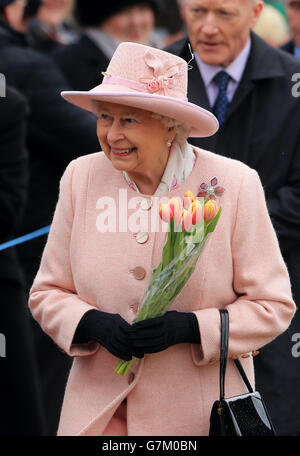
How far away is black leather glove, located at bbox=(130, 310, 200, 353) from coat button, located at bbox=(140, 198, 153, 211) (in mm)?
397

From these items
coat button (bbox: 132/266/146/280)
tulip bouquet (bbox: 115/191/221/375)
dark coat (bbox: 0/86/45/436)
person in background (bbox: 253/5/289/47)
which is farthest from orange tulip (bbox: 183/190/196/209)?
person in background (bbox: 253/5/289/47)

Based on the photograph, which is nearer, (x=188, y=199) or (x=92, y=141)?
(x=188, y=199)

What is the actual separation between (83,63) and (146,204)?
3.02 meters

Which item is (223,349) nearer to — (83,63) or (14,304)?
(14,304)

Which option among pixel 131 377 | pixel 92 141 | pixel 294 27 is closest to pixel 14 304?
pixel 92 141

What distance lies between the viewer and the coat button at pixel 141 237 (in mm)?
3689

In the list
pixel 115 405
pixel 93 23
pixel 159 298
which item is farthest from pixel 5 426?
pixel 93 23

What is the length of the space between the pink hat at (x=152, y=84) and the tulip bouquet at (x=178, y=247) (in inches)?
11.8

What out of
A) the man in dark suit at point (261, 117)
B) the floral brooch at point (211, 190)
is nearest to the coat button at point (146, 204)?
the floral brooch at point (211, 190)

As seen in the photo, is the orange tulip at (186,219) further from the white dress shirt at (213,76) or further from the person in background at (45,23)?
the person in background at (45,23)

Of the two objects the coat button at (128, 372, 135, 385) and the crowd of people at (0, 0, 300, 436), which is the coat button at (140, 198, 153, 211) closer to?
the coat button at (128, 372, 135, 385)

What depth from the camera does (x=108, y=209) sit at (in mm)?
3717

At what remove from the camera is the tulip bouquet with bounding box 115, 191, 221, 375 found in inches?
131

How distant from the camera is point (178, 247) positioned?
3393 mm
